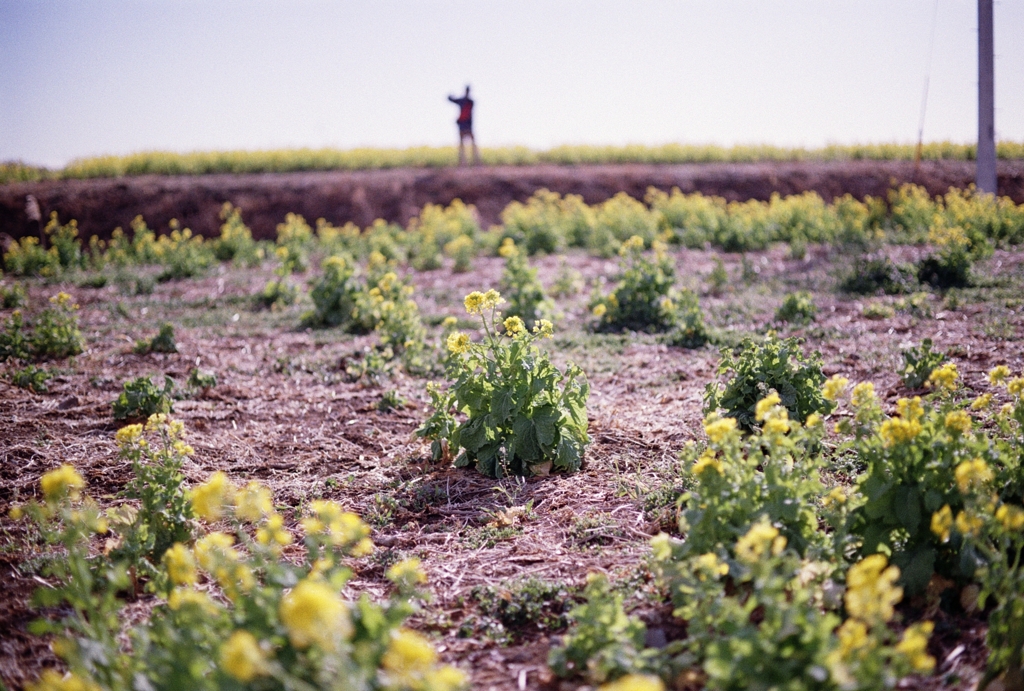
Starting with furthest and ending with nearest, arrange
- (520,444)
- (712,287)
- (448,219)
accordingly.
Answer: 1. (448,219)
2. (712,287)
3. (520,444)

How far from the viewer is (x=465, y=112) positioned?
1773 centimetres

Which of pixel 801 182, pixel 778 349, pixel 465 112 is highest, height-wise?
pixel 465 112

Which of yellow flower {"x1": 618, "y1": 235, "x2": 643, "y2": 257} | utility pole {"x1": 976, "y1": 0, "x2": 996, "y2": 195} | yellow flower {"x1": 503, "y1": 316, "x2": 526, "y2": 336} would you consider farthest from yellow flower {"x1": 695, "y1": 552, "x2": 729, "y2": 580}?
utility pole {"x1": 976, "y1": 0, "x2": 996, "y2": 195}

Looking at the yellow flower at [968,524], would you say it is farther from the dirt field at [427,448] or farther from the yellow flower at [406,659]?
the yellow flower at [406,659]

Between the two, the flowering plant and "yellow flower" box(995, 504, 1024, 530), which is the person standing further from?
"yellow flower" box(995, 504, 1024, 530)

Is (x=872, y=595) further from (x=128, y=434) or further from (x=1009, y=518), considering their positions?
(x=128, y=434)

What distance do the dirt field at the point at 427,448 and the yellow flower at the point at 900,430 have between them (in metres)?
0.61

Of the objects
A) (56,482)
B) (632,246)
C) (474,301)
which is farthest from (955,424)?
(632,246)

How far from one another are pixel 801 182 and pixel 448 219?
10576mm

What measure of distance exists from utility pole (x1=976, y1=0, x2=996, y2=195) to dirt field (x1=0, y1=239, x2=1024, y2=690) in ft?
12.8

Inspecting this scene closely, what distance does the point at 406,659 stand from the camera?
4.64ft

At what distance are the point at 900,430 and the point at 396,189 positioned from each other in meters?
17.2

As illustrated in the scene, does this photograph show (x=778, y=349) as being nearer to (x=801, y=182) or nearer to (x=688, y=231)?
(x=688, y=231)

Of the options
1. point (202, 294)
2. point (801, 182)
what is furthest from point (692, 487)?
point (801, 182)
